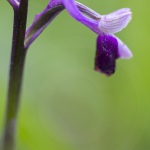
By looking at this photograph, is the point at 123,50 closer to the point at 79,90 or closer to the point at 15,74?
the point at 15,74

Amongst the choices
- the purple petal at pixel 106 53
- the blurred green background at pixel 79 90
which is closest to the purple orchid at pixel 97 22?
the purple petal at pixel 106 53

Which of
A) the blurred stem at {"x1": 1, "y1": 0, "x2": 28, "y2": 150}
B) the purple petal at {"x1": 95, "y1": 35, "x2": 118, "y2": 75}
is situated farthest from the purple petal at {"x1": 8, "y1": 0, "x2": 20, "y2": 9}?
the purple petal at {"x1": 95, "y1": 35, "x2": 118, "y2": 75}

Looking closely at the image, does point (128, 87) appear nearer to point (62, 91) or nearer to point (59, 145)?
point (62, 91)

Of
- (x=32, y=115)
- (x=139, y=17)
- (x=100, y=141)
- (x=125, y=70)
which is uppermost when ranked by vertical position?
(x=139, y=17)

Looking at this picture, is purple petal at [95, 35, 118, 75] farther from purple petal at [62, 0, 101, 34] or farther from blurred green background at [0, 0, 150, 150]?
blurred green background at [0, 0, 150, 150]

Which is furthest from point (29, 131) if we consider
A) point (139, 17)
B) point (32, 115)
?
point (139, 17)

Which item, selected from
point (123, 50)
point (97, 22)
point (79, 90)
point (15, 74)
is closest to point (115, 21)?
point (97, 22)
